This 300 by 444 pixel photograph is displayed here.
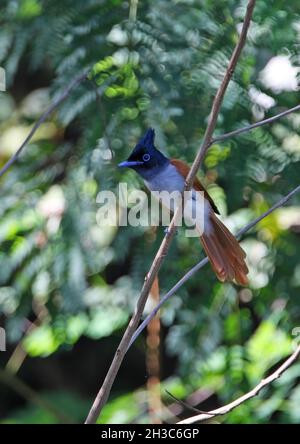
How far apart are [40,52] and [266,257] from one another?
1.49 m

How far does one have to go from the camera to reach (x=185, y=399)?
4398 mm

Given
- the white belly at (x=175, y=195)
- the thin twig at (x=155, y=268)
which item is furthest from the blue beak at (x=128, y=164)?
the thin twig at (x=155, y=268)

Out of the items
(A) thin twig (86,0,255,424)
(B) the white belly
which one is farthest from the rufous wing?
(A) thin twig (86,0,255,424)

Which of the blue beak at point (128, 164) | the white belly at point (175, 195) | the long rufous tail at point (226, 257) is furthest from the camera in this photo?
the white belly at point (175, 195)

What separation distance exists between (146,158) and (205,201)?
0.33 m

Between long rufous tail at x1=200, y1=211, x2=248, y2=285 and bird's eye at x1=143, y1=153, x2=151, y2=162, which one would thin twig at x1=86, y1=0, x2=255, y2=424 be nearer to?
long rufous tail at x1=200, y1=211, x2=248, y2=285

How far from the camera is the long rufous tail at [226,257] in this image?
124 inches

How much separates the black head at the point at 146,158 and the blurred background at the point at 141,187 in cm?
9

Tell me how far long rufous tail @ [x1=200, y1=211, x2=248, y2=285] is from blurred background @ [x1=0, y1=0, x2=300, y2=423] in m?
0.48

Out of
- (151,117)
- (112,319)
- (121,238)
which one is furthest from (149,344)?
(151,117)

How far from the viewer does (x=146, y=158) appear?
3480 mm

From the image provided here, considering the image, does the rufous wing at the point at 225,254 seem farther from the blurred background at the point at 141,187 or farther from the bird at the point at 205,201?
the blurred background at the point at 141,187

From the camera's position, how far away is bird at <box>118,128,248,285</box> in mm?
3180

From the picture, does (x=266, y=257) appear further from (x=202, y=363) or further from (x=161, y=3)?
(x=161, y=3)
